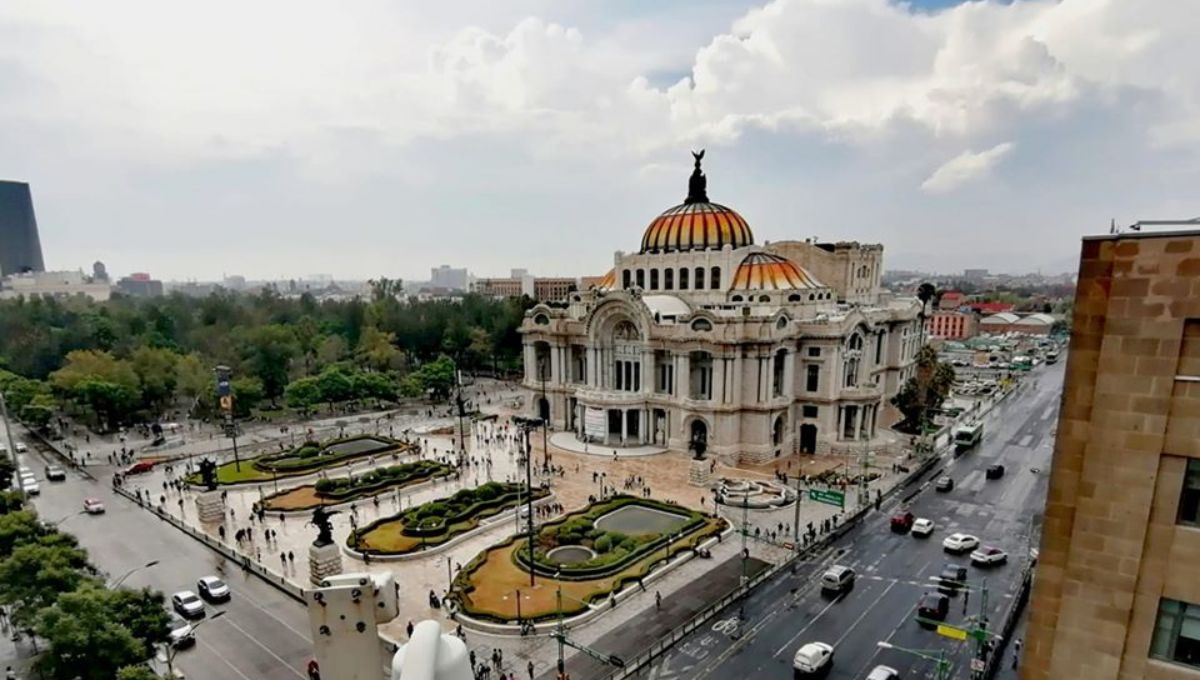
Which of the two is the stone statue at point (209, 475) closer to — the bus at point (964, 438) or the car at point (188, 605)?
the car at point (188, 605)

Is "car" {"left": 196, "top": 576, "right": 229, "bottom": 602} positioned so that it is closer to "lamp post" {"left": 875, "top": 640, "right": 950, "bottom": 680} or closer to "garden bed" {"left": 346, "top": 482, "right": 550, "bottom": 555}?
"garden bed" {"left": 346, "top": 482, "right": 550, "bottom": 555}

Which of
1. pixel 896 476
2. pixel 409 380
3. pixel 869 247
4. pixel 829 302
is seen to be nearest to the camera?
pixel 896 476

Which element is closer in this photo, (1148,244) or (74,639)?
(1148,244)

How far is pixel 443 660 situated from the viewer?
741cm

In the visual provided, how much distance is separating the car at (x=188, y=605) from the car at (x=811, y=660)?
27.4 meters

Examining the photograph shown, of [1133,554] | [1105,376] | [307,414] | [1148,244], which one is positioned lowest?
[307,414]

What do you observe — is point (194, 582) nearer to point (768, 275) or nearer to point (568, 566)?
point (568, 566)

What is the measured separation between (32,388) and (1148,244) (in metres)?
90.6

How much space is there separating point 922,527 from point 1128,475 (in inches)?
1210

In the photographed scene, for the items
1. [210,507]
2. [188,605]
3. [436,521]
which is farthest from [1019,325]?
[188,605]

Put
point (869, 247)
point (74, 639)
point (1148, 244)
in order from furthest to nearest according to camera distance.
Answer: point (869, 247)
point (74, 639)
point (1148, 244)

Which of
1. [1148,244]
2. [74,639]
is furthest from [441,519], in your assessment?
[1148,244]

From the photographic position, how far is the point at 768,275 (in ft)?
202

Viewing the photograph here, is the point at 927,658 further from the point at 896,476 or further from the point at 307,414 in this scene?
the point at 307,414
